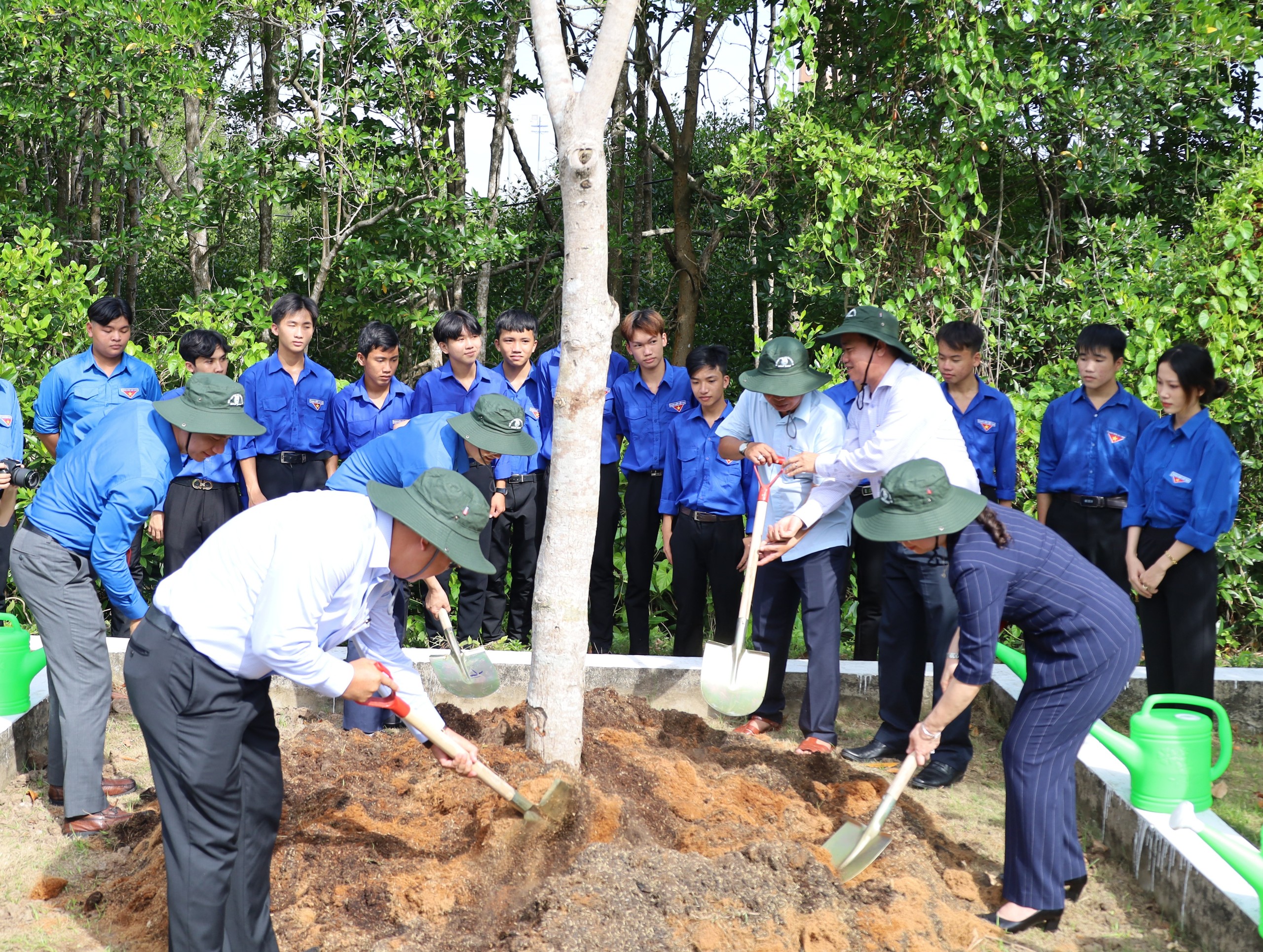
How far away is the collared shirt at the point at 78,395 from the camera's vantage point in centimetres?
584

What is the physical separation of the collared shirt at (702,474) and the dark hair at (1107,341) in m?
1.78

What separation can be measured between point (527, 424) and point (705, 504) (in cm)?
127

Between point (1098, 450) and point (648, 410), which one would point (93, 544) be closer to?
point (648, 410)

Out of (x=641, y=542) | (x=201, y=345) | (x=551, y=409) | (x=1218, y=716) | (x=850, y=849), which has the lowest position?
(x=850, y=849)

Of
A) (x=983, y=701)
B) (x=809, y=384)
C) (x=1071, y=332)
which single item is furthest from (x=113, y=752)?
(x=1071, y=332)

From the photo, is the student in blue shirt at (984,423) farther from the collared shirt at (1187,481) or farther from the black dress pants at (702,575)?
the black dress pants at (702,575)

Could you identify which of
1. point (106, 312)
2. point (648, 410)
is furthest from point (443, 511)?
point (106, 312)

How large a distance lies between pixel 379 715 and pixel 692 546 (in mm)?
1815

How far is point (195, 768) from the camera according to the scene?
279 centimetres

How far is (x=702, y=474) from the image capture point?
5.60 metres

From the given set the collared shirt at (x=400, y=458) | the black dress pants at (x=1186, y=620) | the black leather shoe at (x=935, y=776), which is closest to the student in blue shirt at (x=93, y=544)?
the collared shirt at (x=400, y=458)

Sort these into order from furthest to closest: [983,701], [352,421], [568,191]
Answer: [352,421], [983,701], [568,191]

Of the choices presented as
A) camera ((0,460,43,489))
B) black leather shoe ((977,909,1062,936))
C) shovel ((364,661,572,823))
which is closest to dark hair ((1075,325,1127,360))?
black leather shoe ((977,909,1062,936))

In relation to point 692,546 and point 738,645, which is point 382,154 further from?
point 738,645
